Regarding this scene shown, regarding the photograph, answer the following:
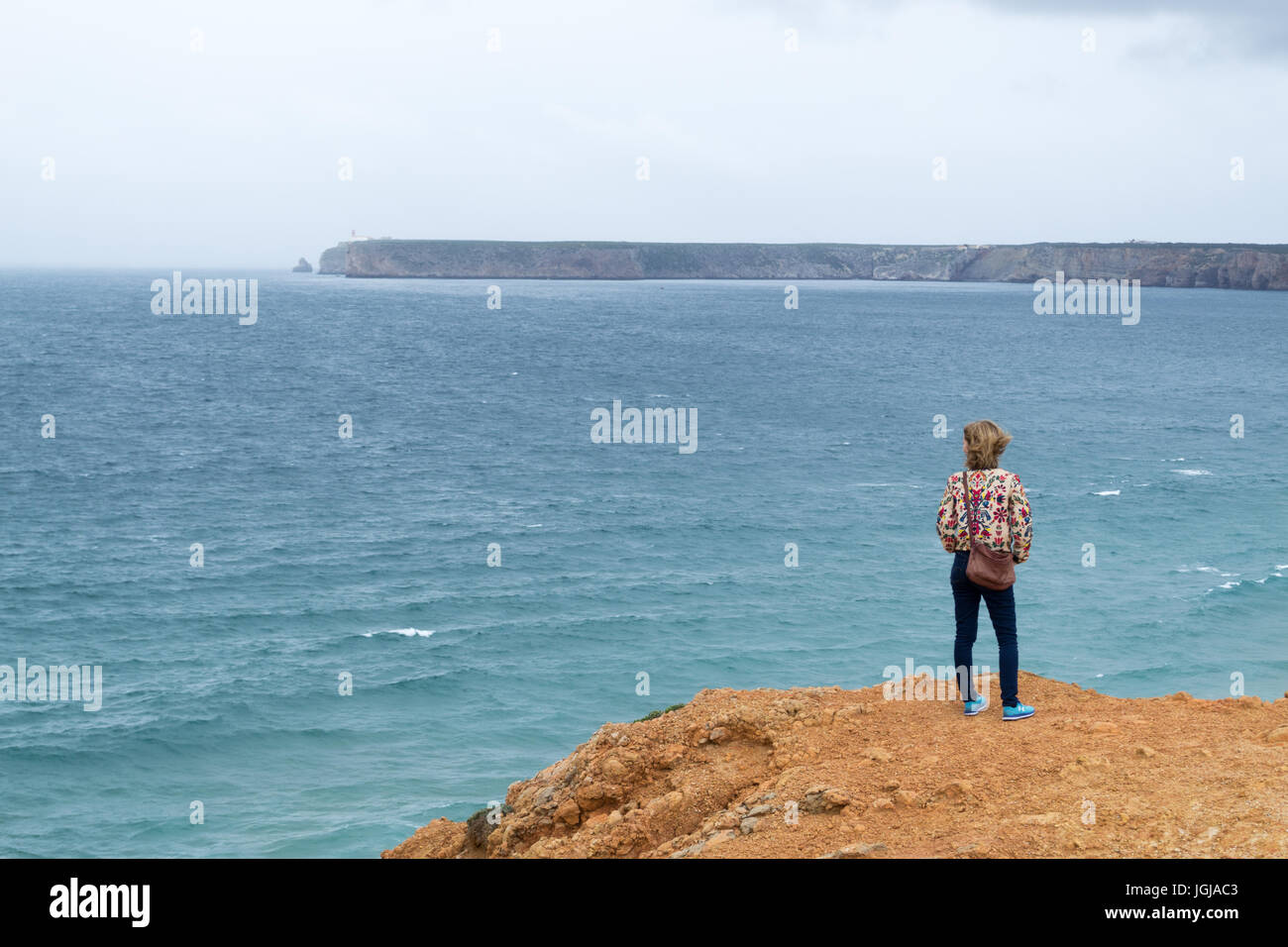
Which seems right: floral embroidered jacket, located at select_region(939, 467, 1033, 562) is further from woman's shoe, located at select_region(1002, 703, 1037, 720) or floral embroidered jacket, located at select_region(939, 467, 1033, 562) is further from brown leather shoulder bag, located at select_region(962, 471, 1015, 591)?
woman's shoe, located at select_region(1002, 703, 1037, 720)

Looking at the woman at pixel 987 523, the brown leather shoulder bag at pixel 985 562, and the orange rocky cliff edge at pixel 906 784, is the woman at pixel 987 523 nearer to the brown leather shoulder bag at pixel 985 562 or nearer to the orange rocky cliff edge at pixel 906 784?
the brown leather shoulder bag at pixel 985 562

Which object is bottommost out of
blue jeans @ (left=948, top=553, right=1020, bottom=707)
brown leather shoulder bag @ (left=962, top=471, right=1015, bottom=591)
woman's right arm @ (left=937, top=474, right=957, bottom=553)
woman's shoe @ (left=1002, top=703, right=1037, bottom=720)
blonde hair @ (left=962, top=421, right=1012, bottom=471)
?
woman's shoe @ (left=1002, top=703, right=1037, bottom=720)

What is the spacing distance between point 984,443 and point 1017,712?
2128 mm

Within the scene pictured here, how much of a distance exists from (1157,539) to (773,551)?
12.4m

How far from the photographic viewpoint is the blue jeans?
8102 mm

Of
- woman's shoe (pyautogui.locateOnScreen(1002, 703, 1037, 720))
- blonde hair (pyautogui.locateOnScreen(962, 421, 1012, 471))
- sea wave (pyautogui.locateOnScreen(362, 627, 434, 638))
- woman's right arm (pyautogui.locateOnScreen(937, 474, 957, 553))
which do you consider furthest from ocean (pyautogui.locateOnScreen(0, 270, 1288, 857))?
blonde hair (pyautogui.locateOnScreen(962, 421, 1012, 471))

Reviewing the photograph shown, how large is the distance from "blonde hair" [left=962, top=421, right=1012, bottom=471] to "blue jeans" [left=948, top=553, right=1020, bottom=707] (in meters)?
0.67

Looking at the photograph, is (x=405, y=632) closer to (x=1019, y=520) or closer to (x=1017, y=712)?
(x=1017, y=712)

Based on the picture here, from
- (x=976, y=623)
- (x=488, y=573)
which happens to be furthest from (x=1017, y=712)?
(x=488, y=573)

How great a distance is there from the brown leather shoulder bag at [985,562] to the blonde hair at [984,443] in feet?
0.33

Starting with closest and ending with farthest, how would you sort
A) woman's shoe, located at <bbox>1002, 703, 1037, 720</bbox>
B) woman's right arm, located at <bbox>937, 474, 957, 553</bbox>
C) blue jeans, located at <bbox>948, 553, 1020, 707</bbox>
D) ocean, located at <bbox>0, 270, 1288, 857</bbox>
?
1. woman's right arm, located at <bbox>937, 474, 957, 553</bbox>
2. blue jeans, located at <bbox>948, 553, 1020, 707</bbox>
3. woman's shoe, located at <bbox>1002, 703, 1037, 720</bbox>
4. ocean, located at <bbox>0, 270, 1288, 857</bbox>

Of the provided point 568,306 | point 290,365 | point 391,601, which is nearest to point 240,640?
point 391,601

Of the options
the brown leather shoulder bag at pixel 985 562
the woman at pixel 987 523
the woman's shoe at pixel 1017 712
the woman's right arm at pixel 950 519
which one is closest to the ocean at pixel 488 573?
the woman's shoe at pixel 1017 712

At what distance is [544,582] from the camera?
3228 centimetres
